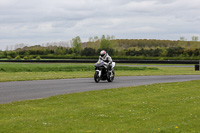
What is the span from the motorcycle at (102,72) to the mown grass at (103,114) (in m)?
8.17

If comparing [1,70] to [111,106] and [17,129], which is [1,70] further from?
[17,129]

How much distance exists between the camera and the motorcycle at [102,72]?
2348 cm

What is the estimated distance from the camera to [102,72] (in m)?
24.3

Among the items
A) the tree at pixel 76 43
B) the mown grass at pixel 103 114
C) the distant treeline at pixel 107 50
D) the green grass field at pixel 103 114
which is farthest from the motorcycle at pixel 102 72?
the tree at pixel 76 43

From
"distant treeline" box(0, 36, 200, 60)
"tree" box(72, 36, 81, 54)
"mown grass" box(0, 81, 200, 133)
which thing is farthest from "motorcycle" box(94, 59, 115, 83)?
"tree" box(72, 36, 81, 54)

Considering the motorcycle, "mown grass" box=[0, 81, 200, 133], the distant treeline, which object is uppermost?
the distant treeline

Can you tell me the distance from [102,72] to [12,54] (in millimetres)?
79692

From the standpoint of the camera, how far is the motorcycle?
2348 centimetres

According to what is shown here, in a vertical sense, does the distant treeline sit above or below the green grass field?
above

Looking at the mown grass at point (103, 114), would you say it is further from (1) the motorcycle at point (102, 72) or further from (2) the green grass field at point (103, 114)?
(1) the motorcycle at point (102, 72)

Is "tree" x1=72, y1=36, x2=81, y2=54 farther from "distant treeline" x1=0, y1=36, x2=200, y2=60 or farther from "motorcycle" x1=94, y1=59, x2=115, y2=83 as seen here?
"motorcycle" x1=94, y1=59, x2=115, y2=83

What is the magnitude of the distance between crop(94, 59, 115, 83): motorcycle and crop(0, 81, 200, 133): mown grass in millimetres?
8167

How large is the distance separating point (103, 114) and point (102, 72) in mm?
13526

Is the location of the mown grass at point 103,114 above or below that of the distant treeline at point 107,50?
below
